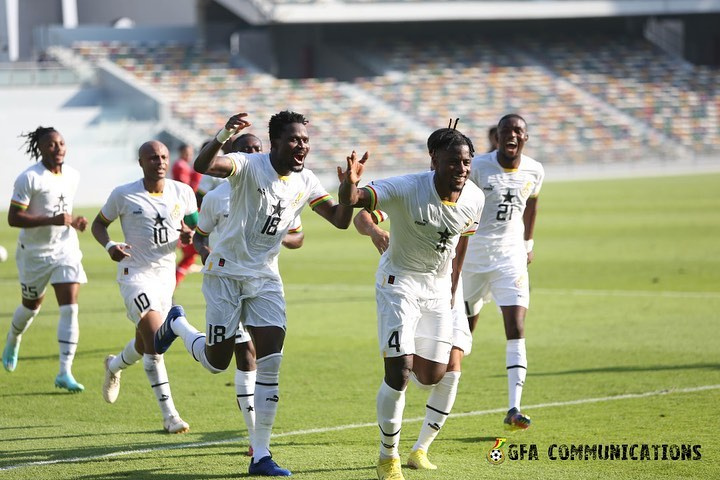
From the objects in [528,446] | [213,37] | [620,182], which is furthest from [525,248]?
Answer: [213,37]

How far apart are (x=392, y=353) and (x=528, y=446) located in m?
1.52

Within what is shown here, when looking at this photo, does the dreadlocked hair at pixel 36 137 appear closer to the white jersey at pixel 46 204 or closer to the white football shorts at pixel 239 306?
the white jersey at pixel 46 204

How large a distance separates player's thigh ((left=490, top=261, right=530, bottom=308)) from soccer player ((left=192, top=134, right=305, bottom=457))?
5.27 feet

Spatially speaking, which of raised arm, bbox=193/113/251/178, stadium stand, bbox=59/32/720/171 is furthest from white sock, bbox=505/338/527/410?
stadium stand, bbox=59/32/720/171

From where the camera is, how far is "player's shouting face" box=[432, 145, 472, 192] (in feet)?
23.3

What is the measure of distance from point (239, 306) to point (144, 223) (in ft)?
6.23

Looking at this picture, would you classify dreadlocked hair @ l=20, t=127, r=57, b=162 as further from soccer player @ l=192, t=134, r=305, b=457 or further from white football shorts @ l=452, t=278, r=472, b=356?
white football shorts @ l=452, t=278, r=472, b=356

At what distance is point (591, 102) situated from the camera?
5344 centimetres

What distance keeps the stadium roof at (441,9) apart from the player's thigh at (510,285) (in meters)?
41.6

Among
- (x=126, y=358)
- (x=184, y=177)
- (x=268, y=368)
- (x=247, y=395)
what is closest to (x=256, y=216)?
(x=268, y=368)

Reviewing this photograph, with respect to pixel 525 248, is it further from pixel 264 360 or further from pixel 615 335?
pixel 615 335

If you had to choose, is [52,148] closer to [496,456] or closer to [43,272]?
[43,272]

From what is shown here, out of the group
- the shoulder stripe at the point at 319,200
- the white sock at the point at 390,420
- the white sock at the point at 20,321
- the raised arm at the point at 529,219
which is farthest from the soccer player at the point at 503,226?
the white sock at the point at 20,321

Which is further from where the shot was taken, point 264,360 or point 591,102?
point 591,102
